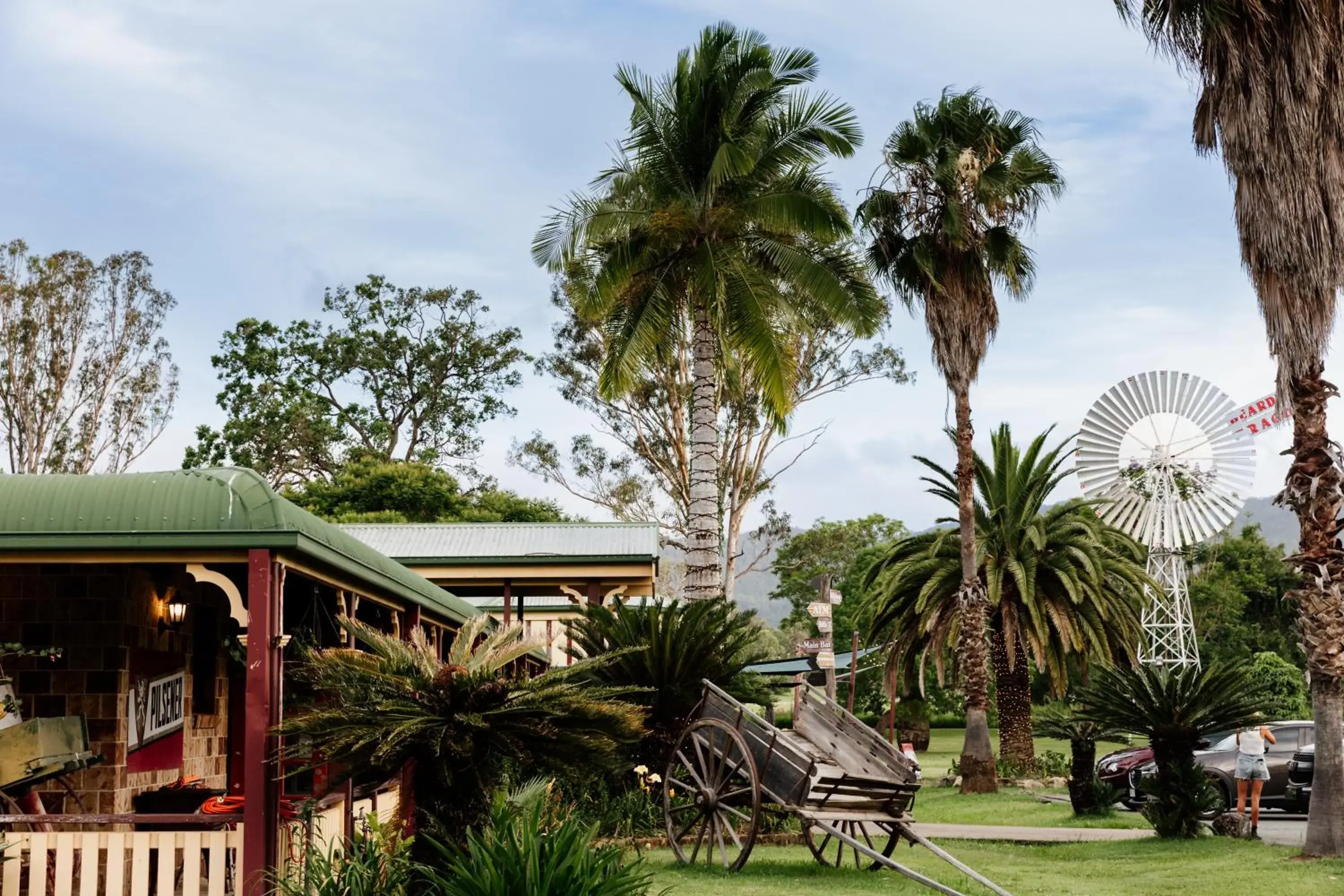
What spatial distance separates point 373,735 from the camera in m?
7.68

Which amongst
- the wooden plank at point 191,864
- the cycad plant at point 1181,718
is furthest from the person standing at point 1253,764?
the wooden plank at point 191,864

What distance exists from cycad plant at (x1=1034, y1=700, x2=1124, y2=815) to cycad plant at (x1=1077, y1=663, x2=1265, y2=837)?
1213 mm

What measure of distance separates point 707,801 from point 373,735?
20.2 feet

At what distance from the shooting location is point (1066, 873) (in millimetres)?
13461

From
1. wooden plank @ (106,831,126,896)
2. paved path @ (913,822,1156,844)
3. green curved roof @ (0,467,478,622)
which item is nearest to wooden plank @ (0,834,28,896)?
wooden plank @ (106,831,126,896)

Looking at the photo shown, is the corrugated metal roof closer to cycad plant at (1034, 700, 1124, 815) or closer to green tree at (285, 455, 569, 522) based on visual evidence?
cycad plant at (1034, 700, 1124, 815)

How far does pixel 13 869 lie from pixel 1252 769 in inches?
533

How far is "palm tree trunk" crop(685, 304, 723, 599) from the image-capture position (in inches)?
795

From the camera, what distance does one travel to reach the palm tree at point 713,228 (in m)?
20.1

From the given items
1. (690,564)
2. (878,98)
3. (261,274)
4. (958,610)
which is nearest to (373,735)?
(690,564)

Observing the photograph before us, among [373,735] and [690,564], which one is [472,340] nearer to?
[690,564]

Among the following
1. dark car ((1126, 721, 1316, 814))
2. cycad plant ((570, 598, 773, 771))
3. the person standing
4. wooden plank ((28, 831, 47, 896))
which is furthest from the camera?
dark car ((1126, 721, 1316, 814))

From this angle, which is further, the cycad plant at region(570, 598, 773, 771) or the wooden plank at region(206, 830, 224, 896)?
the cycad plant at region(570, 598, 773, 771)

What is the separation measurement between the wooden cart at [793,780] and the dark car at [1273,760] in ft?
25.3
